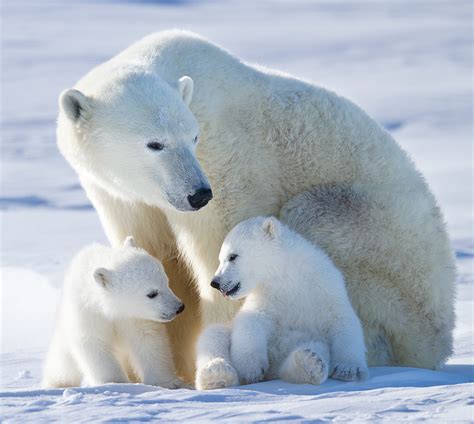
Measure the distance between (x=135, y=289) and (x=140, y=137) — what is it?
0.76 meters

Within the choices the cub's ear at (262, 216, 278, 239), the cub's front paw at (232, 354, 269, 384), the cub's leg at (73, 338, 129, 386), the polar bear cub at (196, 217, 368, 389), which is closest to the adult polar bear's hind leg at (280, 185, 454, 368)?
the polar bear cub at (196, 217, 368, 389)

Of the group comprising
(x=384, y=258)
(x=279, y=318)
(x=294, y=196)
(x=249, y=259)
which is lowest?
(x=279, y=318)

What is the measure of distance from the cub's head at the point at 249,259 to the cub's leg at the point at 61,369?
0.93 metres

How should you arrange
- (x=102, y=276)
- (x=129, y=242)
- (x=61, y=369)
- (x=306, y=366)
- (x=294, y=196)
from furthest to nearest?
(x=294, y=196) < (x=61, y=369) < (x=129, y=242) < (x=102, y=276) < (x=306, y=366)

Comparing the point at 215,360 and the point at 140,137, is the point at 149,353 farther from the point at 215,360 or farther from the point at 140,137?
the point at 140,137

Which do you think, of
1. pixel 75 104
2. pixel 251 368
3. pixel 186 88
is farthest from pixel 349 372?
pixel 75 104

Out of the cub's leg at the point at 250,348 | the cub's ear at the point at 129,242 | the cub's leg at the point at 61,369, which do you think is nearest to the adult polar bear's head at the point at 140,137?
the cub's ear at the point at 129,242

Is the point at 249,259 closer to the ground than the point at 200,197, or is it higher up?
closer to the ground

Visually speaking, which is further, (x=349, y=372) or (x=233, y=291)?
(x=233, y=291)

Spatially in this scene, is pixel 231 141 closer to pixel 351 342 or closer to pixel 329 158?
pixel 329 158

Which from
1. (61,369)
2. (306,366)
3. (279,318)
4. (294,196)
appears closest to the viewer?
(306,366)

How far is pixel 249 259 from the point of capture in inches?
204

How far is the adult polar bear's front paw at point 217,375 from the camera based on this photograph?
4.82 meters

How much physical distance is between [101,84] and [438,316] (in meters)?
2.16
